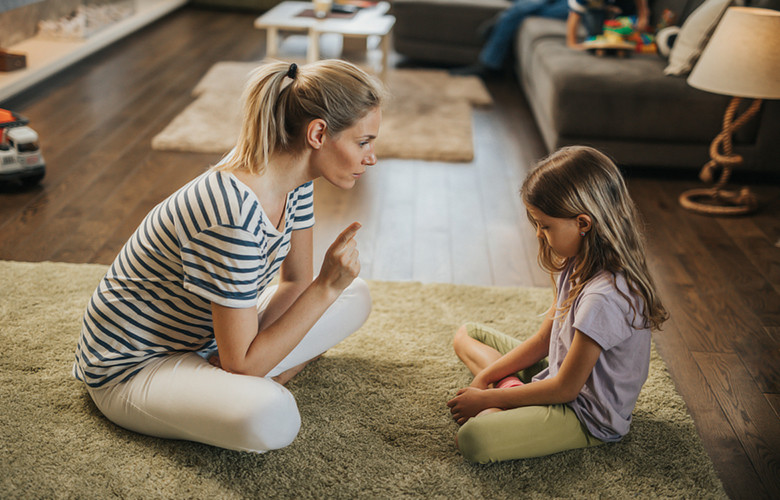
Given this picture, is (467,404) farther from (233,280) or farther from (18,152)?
(18,152)

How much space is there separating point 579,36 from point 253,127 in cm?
350

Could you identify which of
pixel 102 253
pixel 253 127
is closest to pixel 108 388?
pixel 253 127

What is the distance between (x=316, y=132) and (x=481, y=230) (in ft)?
4.85

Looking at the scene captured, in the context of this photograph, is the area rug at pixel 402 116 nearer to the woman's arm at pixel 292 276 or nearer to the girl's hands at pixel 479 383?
the woman's arm at pixel 292 276

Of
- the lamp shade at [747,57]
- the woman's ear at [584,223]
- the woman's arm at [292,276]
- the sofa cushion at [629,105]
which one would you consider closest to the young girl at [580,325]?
the woman's ear at [584,223]

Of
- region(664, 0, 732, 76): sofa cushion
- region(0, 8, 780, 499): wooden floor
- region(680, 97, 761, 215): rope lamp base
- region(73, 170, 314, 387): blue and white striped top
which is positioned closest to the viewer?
region(73, 170, 314, 387): blue and white striped top

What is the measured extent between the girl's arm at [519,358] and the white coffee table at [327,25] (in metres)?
2.97

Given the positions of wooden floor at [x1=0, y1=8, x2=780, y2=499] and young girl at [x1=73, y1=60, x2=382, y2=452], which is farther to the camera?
wooden floor at [x1=0, y1=8, x2=780, y2=499]

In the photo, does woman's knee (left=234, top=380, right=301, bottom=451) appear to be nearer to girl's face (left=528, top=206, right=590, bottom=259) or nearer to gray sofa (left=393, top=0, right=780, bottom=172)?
girl's face (left=528, top=206, right=590, bottom=259)

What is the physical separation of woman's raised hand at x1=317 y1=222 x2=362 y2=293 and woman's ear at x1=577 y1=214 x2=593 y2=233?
1.37 feet

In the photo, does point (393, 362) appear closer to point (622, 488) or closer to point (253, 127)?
point (622, 488)

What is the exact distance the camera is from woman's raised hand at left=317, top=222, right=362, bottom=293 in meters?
1.40

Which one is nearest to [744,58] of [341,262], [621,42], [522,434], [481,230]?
[621,42]

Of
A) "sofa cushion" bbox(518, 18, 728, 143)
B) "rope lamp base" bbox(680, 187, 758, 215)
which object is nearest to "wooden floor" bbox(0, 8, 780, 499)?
"rope lamp base" bbox(680, 187, 758, 215)
